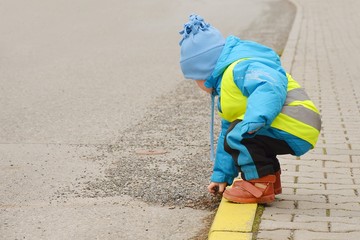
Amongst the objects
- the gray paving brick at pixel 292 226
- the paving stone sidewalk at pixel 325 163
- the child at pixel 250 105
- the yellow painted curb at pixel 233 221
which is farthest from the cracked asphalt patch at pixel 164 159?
the gray paving brick at pixel 292 226

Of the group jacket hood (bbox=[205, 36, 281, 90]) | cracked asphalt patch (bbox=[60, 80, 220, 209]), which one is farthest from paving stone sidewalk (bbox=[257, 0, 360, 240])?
jacket hood (bbox=[205, 36, 281, 90])

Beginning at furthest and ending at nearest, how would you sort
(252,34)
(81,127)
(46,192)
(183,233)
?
(252,34) < (81,127) < (46,192) < (183,233)

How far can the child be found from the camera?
15.1 ft

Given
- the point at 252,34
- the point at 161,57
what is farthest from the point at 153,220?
the point at 252,34

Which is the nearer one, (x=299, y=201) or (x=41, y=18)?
(x=299, y=201)

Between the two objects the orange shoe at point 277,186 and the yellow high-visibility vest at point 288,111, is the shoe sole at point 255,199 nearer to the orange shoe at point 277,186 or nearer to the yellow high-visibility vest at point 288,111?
the orange shoe at point 277,186

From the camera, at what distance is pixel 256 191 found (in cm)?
490

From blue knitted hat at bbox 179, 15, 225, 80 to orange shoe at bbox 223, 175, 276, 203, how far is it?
668 mm

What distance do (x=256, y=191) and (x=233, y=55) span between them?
786 millimetres

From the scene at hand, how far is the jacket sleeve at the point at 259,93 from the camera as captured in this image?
4508 mm

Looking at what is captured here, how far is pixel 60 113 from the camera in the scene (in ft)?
27.6

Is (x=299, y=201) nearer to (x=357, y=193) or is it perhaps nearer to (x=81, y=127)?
(x=357, y=193)

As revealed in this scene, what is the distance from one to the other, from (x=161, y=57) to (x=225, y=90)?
8.10m

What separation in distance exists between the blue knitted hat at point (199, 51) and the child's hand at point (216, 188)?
2.30 ft
